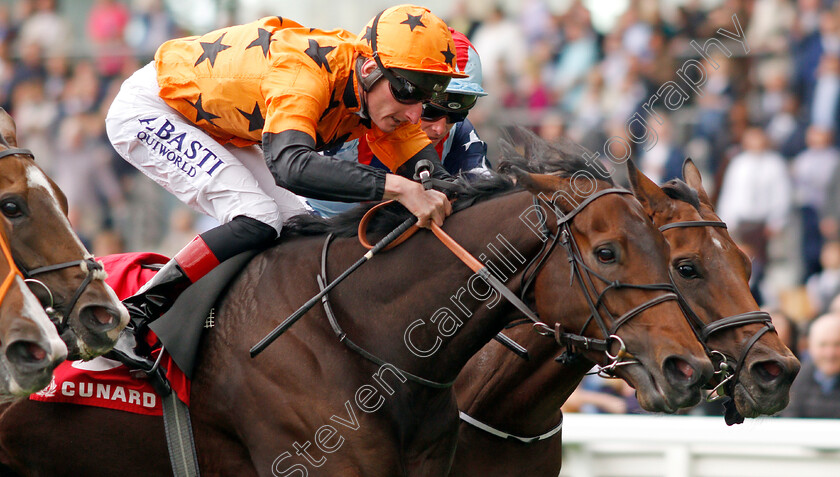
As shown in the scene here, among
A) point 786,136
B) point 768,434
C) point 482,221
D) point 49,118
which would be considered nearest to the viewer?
point 482,221

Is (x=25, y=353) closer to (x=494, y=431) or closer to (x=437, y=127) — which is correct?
(x=494, y=431)

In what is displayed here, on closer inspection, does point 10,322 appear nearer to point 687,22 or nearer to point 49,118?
point 687,22

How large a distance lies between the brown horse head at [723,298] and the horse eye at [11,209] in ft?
6.71

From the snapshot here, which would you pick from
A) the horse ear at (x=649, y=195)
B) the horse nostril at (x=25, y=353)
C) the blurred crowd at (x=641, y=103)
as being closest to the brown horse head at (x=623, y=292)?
the horse ear at (x=649, y=195)

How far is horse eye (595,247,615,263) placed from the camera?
3146mm

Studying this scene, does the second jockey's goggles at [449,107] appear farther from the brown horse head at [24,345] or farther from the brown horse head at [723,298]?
the brown horse head at [24,345]

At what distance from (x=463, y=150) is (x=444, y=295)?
1606mm

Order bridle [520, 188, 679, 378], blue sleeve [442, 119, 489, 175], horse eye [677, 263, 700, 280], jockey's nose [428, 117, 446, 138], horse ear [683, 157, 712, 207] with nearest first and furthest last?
bridle [520, 188, 679, 378] < horse eye [677, 263, 700, 280] < horse ear [683, 157, 712, 207] < jockey's nose [428, 117, 446, 138] < blue sleeve [442, 119, 489, 175]

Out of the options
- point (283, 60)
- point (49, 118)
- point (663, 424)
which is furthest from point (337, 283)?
point (49, 118)

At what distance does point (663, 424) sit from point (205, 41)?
285cm

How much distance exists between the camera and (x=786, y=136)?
7.52m

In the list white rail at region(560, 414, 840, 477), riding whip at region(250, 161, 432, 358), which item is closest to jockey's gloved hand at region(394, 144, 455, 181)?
riding whip at region(250, 161, 432, 358)

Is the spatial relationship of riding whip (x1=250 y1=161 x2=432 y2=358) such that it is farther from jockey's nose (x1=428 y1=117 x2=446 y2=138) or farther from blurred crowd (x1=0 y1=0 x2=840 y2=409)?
blurred crowd (x1=0 y1=0 x2=840 y2=409)

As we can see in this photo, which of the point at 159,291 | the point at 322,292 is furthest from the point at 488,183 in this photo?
the point at 159,291
